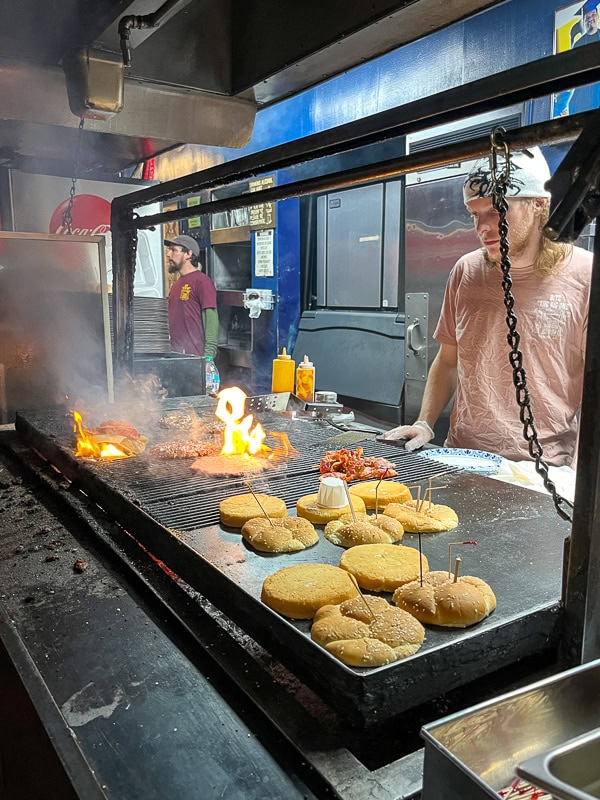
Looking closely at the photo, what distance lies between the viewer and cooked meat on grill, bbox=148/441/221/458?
9.02 feet

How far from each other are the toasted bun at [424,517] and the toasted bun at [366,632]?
54 centimetres

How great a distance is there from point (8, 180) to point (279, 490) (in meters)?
4.32

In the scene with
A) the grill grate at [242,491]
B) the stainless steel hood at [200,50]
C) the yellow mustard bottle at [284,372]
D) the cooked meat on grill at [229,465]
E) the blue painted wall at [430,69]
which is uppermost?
the blue painted wall at [430,69]

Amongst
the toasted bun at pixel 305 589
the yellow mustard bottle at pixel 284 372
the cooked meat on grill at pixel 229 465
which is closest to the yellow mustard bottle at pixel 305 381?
the yellow mustard bottle at pixel 284 372

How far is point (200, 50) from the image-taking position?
330 cm

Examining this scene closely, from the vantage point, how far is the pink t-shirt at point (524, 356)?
3381 mm

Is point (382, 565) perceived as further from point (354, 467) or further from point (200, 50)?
point (200, 50)

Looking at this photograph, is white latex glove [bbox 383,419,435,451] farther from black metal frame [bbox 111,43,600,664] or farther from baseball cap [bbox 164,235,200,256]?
baseball cap [bbox 164,235,200,256]

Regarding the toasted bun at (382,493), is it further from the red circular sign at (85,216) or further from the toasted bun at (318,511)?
the red circular sign at (85,216)

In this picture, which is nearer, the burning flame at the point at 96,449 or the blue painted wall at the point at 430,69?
the burning flame at the point at 96,449

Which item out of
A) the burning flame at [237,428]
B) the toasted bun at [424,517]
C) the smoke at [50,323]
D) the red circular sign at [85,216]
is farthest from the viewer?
the red circular sign at [85,216]

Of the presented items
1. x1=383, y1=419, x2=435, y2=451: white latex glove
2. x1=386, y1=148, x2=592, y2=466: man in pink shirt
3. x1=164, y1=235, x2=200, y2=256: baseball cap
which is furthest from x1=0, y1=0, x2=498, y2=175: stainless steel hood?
x1=164, y1=235, x2=200, y2=256: baseball cap

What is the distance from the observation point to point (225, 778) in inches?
41.4

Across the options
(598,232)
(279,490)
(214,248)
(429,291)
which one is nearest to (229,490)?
(279,490)
